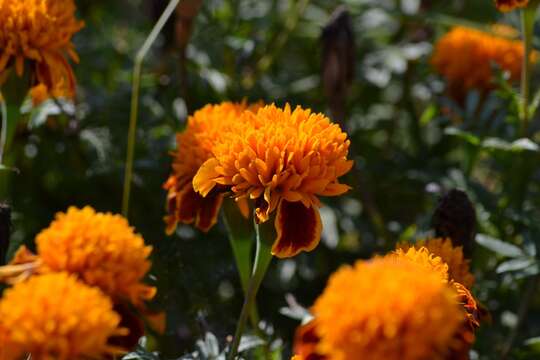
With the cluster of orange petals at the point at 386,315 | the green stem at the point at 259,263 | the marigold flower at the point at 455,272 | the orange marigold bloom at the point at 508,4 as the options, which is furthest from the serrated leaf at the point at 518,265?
the cluster of orange petals at the point at 386,315

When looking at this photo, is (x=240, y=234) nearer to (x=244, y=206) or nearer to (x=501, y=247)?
(x=244, y=206)

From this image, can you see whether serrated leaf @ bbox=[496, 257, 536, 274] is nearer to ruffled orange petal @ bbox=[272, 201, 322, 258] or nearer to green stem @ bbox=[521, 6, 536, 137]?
green stem @ bbox=[521, 6, 536, 137]

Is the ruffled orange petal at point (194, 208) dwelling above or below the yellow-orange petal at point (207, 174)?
below

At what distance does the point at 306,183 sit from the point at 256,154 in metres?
0.06

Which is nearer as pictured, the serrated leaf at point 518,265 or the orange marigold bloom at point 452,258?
the orange marigold bloom at point 452,258

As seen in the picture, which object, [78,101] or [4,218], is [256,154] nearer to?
[4,218]

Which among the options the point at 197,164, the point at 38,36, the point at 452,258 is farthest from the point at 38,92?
the point at 452,258

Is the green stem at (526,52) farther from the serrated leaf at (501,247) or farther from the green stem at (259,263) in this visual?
the green stem at (259,263)

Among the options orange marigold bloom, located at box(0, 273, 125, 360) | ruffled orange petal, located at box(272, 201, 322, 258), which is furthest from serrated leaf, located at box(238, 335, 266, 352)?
orange marigold bloom, located at box(0, 273, 125, 360)

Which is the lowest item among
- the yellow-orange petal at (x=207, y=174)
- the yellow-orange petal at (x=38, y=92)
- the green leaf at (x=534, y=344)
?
the green leaf at (x=534, y=344)

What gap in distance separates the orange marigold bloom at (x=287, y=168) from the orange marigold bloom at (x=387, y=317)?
0.98ft

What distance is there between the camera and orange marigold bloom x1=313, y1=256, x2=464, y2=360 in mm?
732

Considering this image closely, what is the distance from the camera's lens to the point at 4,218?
3.66 ft

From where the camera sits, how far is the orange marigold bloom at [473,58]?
189cm
